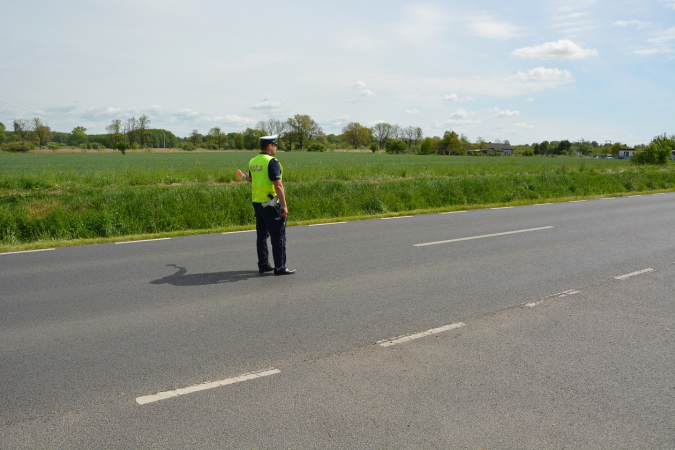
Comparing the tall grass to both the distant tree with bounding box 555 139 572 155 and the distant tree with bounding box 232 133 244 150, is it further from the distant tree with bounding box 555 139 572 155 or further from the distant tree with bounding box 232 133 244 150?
the distant tree with bounding box 555 139 572 155

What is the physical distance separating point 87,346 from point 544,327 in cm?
459

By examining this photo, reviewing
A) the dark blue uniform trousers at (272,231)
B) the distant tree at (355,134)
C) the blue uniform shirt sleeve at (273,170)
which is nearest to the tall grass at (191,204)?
the dark blue uniform trousers at (272,231)

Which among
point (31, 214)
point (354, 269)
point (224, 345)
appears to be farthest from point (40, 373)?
point (31, 214)

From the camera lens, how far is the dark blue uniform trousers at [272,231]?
7.05 metres

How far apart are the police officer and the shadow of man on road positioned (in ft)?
1.01

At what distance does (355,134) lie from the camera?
Answer: 496 ft

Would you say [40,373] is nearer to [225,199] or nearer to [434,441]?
[434,441]

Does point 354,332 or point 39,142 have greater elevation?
point 39,142

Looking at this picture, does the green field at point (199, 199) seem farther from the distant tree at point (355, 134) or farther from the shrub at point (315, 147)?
the distant tree at point (355, 134)

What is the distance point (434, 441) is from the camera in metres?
3.13

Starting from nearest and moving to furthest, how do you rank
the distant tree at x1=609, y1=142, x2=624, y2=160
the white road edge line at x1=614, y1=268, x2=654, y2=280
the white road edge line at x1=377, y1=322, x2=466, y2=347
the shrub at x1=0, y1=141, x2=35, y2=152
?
the white road edge line at x1=377, y1=322, x2=466, y2=347 → the white road edge line at x1=614, y1=268, x2=654, y2=280 → the shrub at x1=0, y1=141, x2=35, y2=152 → the distant tree at x1=609, y1=142, x2=624, y2=160

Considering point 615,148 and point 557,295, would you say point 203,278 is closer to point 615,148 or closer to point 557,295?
point 557,295

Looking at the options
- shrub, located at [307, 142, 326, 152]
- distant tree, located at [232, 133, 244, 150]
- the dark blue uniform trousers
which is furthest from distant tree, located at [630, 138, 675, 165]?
distant tree, located at [232, 133, 244, 150]

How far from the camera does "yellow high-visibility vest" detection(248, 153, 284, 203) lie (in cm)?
696
